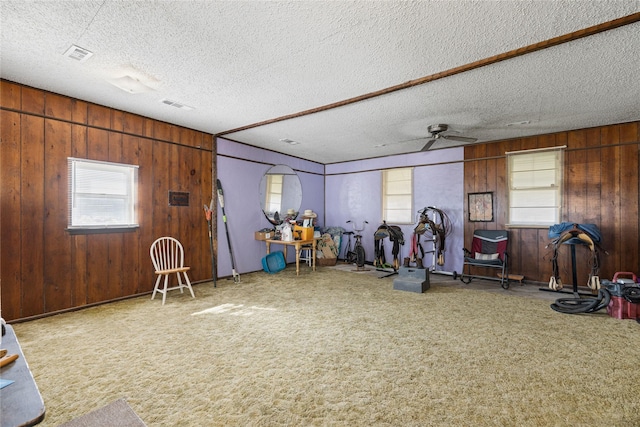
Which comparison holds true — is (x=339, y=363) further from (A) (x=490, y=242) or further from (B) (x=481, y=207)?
(B) (x=481, y=207)

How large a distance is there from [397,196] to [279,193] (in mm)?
2895

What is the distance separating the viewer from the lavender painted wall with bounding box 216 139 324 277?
5.70 m

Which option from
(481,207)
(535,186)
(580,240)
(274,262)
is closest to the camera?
(580,240)

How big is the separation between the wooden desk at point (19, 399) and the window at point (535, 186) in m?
6.63

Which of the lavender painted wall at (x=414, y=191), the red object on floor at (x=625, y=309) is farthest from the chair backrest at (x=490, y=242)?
the red object on floor at (x=625, y=309)

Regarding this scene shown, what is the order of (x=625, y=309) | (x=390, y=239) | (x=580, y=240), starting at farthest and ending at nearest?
(x=390, y=239)
(x=580, y=240)
(x=625, y=309)

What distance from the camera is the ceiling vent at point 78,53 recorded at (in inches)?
106

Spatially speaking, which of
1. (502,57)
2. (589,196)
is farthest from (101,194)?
(589,196)

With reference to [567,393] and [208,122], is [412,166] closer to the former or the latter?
[208,122]

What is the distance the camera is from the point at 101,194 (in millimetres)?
4098

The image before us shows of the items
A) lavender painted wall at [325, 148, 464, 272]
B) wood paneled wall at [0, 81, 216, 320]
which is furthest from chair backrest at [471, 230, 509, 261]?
wood paneled wall at [0, 81, 216, 320]

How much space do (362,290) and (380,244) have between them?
2.48 meters

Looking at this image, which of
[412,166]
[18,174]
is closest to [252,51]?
[18,174]

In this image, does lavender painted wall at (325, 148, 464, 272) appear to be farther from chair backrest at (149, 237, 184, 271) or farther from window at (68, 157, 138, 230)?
window at (68, 157, 138, 230)
